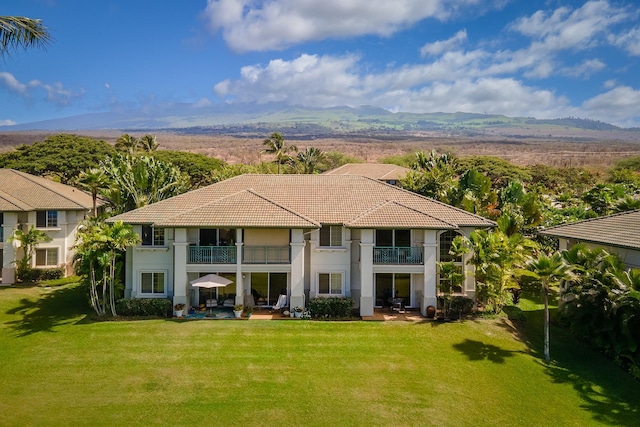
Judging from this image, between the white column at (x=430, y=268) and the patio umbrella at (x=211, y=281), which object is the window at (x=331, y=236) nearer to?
the white column at (x=430, y=268)

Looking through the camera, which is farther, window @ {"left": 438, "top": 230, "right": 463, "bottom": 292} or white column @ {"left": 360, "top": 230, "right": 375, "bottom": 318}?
window @ {"left": 438, "top": 230, "right": 463, "bottom": 292}

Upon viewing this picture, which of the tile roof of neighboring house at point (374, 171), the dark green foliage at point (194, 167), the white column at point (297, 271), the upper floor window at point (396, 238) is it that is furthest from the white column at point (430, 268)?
the dark green foliage at point (194, 167)

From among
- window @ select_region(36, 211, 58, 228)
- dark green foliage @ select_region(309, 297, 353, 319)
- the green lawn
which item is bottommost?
the green lawn

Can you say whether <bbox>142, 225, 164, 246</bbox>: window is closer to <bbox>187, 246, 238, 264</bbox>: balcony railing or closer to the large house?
the large house

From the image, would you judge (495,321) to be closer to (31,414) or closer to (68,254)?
(31,414)

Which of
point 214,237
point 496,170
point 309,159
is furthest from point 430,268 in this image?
point 496,170

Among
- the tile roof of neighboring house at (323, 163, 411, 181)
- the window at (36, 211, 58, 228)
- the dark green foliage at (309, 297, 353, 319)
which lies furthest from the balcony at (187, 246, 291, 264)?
the tile roof of neighboring house at (323, 163, 411, 181)

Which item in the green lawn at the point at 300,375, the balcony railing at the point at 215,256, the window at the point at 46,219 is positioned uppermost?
the window at the point at 46,219
